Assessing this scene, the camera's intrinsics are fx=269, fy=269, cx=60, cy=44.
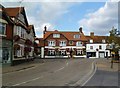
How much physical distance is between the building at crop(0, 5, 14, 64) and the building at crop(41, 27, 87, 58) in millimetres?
51164

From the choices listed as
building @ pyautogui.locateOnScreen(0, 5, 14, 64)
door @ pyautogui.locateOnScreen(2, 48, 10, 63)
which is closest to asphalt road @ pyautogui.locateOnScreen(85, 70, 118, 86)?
building @ pyautogui.locateOnScreen(0, 5, 14, 64)

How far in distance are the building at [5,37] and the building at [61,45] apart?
5116 cm

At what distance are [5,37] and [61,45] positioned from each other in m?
55.3

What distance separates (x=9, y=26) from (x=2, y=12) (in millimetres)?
2838

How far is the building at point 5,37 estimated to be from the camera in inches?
1414

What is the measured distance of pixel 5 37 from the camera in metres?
36.5

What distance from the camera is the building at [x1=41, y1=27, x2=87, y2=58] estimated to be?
297 ft

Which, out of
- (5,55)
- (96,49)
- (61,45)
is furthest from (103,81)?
(96,49)

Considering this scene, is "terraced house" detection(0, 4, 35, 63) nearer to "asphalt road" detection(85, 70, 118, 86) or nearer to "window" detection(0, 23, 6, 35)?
"window" detection(0, 23, 6, 35)

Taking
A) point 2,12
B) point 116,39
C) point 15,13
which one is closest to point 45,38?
point 116,39

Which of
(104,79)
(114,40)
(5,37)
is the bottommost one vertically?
(104,79)

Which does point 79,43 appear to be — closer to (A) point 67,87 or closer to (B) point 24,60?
(B) point 24,60

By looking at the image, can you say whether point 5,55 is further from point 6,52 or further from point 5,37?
point 5,37

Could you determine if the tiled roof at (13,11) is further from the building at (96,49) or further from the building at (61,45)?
the building at (96,49)
